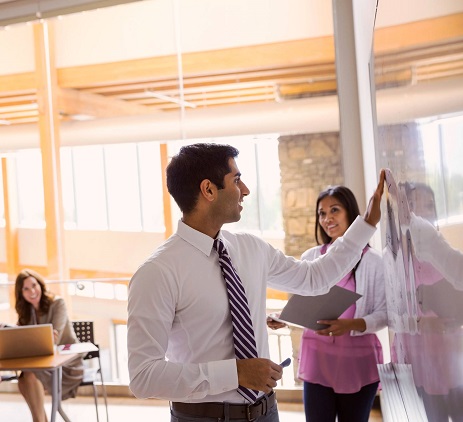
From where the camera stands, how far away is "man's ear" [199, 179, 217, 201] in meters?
2.10

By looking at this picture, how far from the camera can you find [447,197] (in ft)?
2.62

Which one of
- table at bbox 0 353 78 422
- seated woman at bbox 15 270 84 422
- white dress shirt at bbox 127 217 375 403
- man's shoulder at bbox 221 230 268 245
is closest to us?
white dress shirt at bbox 127 217 375 403

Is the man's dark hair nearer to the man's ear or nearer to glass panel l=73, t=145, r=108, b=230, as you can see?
the man's ear

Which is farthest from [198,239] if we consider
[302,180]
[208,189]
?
[302,180]

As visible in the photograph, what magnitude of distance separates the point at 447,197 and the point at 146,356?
128 cm

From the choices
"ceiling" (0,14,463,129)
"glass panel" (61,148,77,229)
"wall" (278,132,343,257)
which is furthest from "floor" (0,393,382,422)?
"ceiling" (0,14,463,129)

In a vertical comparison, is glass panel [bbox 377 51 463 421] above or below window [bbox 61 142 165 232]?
below

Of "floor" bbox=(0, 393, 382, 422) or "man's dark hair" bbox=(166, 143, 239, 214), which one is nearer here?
"man's dark hair" bbox=(166, 143, 239, 214)

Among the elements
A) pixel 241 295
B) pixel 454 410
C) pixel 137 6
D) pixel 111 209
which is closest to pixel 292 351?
pixel 111 209

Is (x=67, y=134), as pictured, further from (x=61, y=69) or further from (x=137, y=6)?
(x=137, y=6)

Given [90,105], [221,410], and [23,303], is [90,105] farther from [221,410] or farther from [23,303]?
Result: [221,410]

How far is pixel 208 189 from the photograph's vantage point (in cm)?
211

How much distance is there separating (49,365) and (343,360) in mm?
2249

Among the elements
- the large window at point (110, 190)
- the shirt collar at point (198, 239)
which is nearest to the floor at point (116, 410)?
the large window at point (110, 190)
